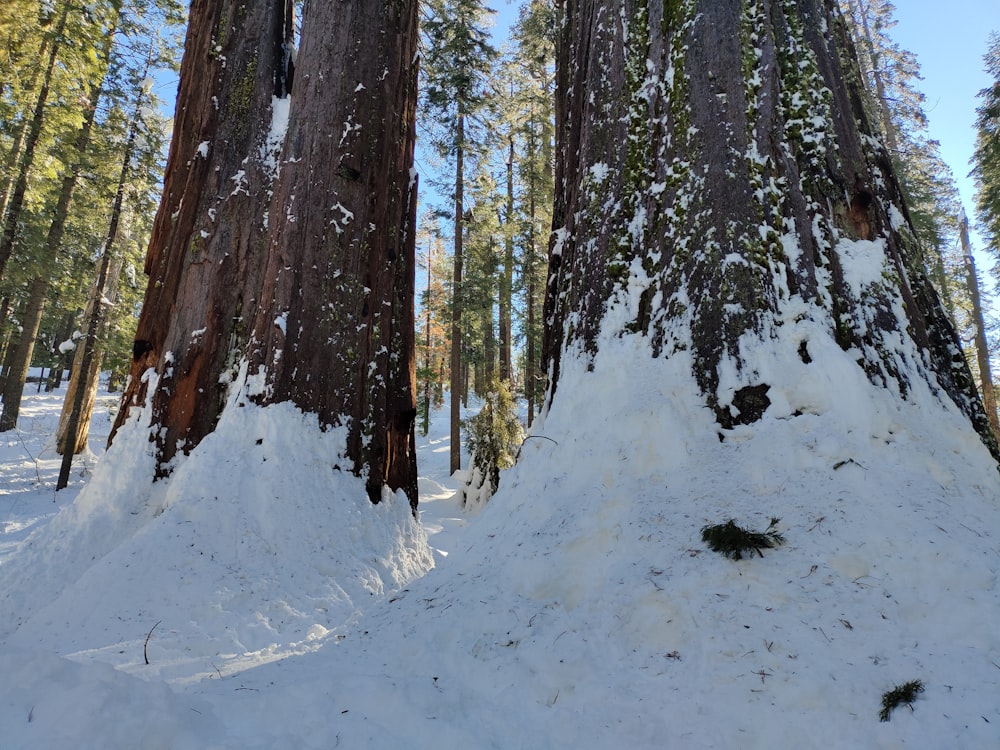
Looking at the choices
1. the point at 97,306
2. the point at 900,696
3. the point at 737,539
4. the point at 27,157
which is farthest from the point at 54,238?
the point at 900,696

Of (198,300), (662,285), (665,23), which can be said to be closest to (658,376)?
(662,285)

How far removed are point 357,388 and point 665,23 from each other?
119 inches

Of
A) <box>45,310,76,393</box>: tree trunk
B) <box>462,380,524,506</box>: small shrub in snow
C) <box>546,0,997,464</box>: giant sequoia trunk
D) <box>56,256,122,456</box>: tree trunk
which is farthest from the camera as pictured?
<box>45,310,76,393</box>: tree trunk

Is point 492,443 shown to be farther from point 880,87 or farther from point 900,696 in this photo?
point 880,87

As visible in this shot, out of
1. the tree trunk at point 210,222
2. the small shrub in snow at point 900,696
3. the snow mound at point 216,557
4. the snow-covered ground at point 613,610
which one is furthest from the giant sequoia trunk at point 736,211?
the tree trunk at point 210,222

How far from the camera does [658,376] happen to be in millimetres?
2193

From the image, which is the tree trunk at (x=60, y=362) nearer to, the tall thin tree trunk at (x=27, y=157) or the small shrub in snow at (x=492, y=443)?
the tall thin tree trunk at (x=27, y=157)

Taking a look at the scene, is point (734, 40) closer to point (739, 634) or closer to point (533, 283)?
A: point (739, 634)

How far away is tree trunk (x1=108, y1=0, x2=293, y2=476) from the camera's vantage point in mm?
3729

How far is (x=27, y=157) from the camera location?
9.20 meters

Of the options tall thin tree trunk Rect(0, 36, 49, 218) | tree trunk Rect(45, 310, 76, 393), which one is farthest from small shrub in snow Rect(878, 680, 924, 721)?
tree trunk Rect(45, 310, 76, 393)

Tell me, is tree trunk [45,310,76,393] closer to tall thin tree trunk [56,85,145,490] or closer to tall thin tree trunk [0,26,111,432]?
tall thin tree trunk [0,26,111,432]

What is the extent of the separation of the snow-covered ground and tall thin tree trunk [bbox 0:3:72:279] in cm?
966

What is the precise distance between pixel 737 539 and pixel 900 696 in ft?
1.79
